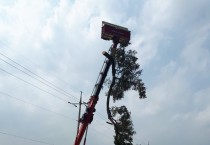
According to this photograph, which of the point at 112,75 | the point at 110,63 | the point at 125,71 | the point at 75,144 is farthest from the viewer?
the point at 125,71

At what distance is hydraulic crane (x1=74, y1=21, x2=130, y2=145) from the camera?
76.5 ft

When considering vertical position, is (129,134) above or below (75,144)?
above

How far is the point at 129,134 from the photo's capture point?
99.1 feet

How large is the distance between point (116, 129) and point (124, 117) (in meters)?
1.88

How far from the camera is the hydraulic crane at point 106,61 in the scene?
23.3 metres

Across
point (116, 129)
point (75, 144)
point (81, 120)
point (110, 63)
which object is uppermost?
point (110, 63)

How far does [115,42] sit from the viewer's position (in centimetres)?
2617

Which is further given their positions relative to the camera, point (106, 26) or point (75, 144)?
point (106, 26)

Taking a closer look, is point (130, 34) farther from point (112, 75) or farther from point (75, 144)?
point (75, 144)

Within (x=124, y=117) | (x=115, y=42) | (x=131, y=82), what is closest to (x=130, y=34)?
(x=115, y=42)

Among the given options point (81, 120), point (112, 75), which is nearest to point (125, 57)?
point (112, 75)

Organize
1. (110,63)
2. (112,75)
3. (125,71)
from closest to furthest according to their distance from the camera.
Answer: (110,63) → (112,75) → (125,71)

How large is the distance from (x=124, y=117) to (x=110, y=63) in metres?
6.64

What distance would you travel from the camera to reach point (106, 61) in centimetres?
2503
